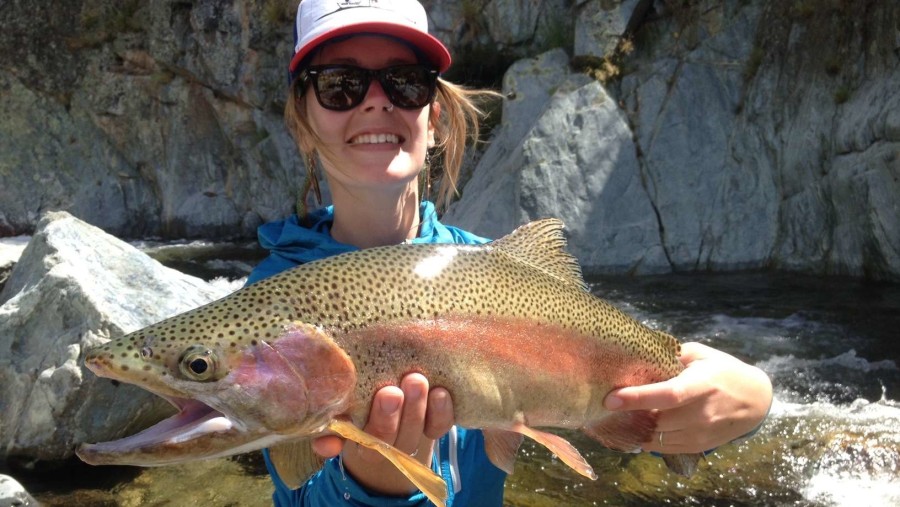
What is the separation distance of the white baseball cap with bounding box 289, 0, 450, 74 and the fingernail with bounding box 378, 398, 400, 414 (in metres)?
1.27

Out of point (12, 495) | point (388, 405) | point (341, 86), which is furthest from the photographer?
point (12, 495)

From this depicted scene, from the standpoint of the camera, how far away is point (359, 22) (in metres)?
2.32

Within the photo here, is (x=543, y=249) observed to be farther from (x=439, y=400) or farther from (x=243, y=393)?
(x=243, y=393)

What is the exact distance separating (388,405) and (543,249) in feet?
2.97

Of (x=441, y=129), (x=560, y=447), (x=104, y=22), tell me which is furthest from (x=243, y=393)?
(x=104, y=22)

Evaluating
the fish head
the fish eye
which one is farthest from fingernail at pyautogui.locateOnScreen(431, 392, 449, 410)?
the fish eye

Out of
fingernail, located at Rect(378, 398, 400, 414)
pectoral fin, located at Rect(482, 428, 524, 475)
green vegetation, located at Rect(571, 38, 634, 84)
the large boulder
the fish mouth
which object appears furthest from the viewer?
green vegetation, located at Rect(571, 38, 634, 84)

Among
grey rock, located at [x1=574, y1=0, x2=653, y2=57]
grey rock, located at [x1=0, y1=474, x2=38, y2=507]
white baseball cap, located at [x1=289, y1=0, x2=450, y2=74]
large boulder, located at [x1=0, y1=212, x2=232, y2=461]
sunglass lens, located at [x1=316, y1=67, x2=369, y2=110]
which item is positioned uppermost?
grey rock, located at [x1=574, y1=0, x2=653, y2=57]

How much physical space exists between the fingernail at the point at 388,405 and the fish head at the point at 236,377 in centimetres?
9

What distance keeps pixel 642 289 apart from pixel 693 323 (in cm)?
174

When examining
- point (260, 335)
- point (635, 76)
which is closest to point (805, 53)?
point (635, 76)

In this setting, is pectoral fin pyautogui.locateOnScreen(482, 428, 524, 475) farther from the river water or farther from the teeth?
the river water

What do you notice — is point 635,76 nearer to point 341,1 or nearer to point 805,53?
point 805,53

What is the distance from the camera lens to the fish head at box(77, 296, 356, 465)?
5.56 ft
